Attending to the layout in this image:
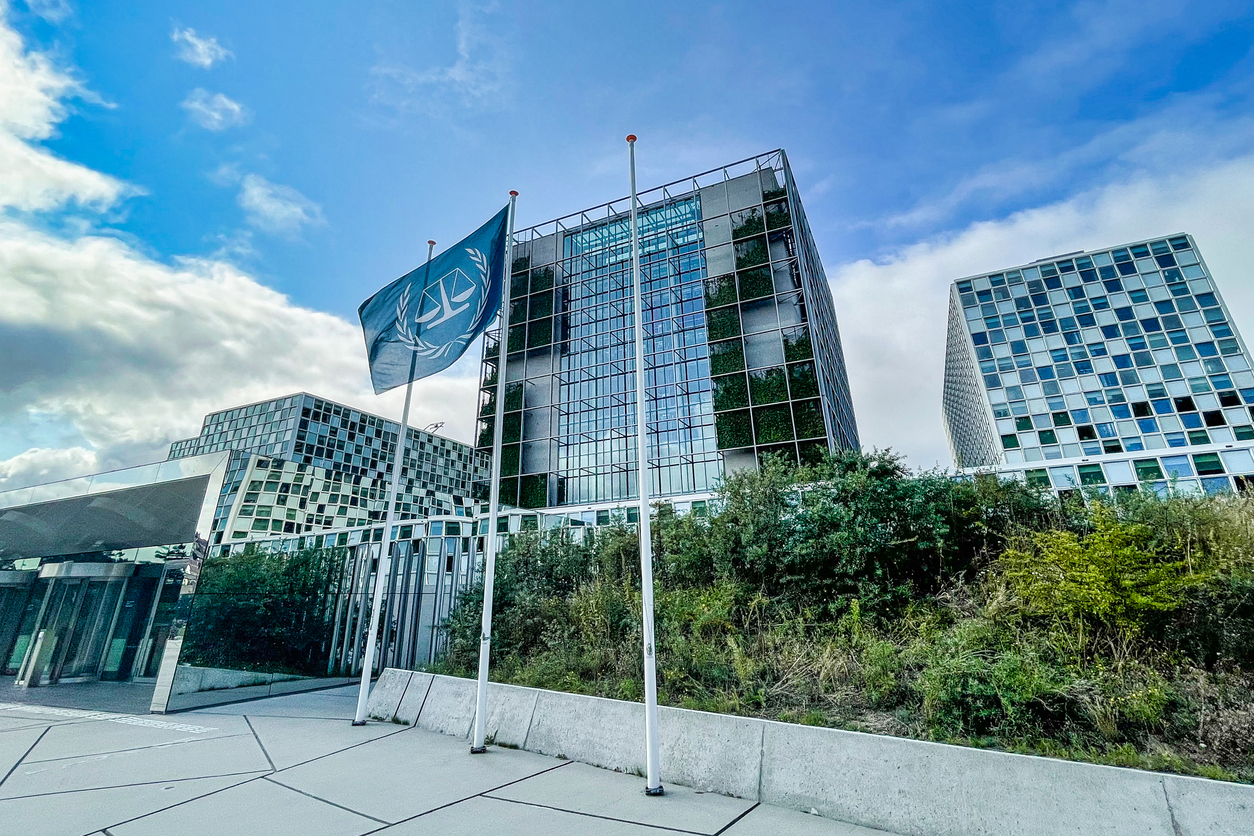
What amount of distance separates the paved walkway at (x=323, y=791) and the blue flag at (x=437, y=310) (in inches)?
209

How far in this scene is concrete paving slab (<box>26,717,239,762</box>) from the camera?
21.2 ft

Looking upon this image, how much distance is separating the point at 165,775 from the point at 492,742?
10.6ft

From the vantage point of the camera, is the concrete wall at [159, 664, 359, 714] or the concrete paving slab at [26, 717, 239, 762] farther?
the concrete wall at [159, 664, 359, 714]

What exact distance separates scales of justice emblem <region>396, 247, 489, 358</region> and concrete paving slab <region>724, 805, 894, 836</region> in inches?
280

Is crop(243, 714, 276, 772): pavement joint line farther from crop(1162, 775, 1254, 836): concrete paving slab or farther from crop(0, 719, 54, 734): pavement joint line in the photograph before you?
crop(1162, 775, 1254, 836): concrete paving slab

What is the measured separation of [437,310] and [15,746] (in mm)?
7732

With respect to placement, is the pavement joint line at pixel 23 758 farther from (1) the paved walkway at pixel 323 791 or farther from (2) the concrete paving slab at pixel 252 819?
(2) the concrete paving slab at pixel 252 819

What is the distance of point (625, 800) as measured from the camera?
469 centimetres

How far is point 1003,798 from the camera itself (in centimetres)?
381

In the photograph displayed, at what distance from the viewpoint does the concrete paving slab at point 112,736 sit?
21.2ft

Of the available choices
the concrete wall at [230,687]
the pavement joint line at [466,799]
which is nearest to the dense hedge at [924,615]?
the pavement joint line at [466,799]

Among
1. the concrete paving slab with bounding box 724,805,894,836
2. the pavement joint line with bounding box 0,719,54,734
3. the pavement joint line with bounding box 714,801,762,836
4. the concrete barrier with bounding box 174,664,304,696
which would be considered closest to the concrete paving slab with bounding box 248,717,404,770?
the concrete barrier with bounding box 174,664,304,696

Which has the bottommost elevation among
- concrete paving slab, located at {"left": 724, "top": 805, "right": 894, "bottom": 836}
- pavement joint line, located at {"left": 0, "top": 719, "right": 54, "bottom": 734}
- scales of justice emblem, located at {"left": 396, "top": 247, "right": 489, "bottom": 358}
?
concrete paving slab, located at {"left": 724, "top": 805, "right": 894, "bottom": 836}

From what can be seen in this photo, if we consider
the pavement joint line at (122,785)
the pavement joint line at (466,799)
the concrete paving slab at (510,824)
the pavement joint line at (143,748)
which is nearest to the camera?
the concrete paving slab at (510,824)
